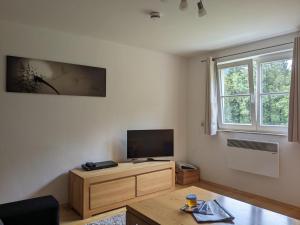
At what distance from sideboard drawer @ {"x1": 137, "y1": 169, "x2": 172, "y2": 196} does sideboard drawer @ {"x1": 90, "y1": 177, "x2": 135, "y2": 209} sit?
0.13 metres

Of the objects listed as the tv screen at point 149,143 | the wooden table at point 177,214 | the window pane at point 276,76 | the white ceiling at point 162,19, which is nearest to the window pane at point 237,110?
the window pane at point 276,76

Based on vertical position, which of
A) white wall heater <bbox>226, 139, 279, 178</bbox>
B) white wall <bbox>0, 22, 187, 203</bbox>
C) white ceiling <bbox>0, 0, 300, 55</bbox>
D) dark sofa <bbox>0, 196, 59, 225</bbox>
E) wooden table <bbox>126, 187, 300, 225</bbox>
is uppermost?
white ceiling <bbox>0, 0, 300, 55</bbox>

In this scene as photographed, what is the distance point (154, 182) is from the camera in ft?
11.1

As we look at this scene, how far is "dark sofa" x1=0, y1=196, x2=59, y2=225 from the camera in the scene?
2.03 metres

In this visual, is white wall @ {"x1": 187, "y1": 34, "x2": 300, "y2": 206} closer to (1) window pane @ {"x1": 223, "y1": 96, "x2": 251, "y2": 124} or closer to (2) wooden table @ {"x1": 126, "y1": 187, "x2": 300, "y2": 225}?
(1) window pane @ {"x1": 223, "y1": 96, "x2": 251, "y2": 124}

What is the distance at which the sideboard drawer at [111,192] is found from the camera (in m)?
2.80

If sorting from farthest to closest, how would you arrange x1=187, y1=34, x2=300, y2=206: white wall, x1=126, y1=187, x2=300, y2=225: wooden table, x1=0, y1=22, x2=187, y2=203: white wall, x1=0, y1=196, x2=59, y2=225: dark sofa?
x1=187, y1=34, x2=300, y2=206: white wall
x1=0, y1=22, x2=187, y2=203: white wall
x1=0, y1=196, x2=59, y2=225: dark sofa
x1=126, y1=187, x2=300, y2=225: wooden table

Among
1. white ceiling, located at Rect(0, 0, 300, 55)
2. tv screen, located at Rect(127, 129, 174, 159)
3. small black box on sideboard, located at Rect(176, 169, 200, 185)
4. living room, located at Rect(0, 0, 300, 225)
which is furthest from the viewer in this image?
small black box on sideboard, located at Rect(176, 169, 200, 185)

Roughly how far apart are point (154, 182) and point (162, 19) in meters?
2.12

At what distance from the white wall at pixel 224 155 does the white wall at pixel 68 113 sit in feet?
1.71

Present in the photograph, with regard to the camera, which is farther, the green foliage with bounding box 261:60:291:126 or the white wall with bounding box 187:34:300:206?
the green foliage with bounding box 261:60:291:126

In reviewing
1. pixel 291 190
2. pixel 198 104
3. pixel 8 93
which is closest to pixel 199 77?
pixel 198 104

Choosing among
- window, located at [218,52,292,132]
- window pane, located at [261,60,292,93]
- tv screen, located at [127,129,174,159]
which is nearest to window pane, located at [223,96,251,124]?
window, located at [218,52,292,132]

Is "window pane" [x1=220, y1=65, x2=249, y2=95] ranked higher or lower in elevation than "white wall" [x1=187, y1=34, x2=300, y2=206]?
higher
